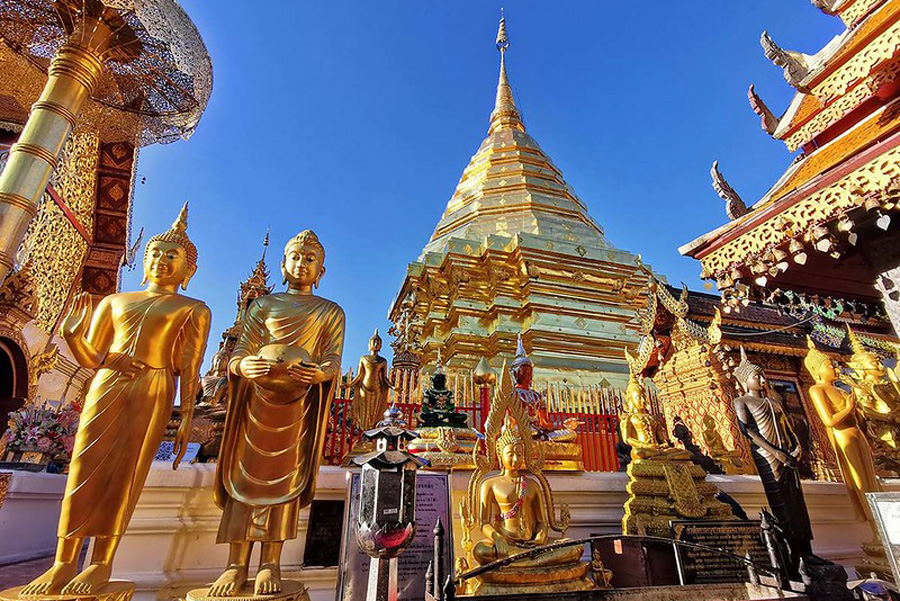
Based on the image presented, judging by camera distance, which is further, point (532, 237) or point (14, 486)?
point (532, 237)

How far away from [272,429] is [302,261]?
991 mm

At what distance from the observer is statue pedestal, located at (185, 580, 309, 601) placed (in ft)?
6.13

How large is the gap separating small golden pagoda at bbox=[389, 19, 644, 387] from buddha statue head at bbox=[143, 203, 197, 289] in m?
6.52

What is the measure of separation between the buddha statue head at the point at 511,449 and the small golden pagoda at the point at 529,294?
5129 mm

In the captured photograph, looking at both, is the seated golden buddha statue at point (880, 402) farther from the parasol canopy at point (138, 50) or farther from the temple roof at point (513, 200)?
the parasol canopy at point (138, 50)

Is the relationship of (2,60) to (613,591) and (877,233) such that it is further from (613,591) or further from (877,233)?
(877,233)

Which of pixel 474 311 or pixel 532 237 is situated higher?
pixel 532 237

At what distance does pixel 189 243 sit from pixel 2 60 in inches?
217

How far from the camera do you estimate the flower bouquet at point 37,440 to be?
4859 millimetres

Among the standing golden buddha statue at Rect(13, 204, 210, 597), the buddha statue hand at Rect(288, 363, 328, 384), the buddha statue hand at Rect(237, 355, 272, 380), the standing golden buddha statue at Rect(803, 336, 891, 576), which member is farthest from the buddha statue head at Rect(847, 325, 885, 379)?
the standing golden buddha statue at Rect(13, 204, 210, 597)

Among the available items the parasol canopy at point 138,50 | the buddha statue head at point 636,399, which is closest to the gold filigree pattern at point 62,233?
the parasol canopy at point 138,50

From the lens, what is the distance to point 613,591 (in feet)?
8.17

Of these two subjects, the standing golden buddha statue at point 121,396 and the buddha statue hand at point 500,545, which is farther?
the buddha statue hand at point 500,545

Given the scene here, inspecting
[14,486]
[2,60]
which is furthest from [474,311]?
[2,60]
